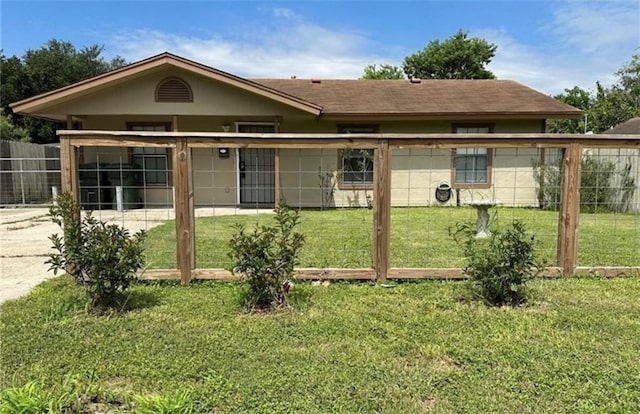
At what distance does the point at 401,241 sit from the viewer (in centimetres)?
646

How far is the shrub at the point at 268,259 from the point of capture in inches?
136

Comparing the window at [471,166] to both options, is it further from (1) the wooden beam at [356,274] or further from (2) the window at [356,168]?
(1) the wooden beam at [356,274]

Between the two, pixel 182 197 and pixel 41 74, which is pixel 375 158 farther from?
pixel 41 74

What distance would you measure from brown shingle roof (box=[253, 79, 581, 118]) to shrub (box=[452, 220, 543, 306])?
7.74 m

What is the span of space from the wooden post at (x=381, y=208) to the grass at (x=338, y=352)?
1.23ft

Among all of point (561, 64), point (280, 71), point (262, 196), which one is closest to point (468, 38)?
point (561, 64)

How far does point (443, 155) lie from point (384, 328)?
9154 mm

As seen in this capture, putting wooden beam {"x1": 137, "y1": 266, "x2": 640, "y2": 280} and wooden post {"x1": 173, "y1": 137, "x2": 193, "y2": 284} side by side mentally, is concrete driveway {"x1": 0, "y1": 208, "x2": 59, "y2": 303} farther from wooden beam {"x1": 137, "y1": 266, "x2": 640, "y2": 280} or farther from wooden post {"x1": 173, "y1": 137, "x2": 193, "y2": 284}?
wooden post {"x1": 173, "y1": 137, "x2": 193, "y2": 284}

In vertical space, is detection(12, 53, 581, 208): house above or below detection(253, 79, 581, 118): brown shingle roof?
below

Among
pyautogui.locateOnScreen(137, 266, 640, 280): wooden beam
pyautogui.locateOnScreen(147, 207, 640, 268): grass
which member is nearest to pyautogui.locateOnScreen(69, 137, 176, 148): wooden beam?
pyautogui.locateOnScreen(137, 266, 640, 280): wooden beam

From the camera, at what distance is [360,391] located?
7.61 ft

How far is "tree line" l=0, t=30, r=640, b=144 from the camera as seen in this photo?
84.5 feet

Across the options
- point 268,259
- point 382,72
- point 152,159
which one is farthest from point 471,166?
point 382,72

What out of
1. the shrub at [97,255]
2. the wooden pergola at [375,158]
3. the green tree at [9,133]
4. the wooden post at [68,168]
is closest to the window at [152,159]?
the wooden post at [68,168]
